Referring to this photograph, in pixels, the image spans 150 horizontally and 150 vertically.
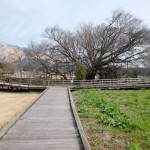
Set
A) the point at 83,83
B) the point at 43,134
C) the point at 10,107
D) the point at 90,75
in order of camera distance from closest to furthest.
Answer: the point at 43,134, the point at 10,107, the point at 83,83, the point at 90,75

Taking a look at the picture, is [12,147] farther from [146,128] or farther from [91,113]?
[91,113]

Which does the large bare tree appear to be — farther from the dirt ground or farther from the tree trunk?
the dirt ground

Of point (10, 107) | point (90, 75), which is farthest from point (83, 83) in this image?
point (10, 107)

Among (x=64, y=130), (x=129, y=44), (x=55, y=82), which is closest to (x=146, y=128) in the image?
(x=64, y=130)

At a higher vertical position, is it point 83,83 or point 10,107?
point 83,83

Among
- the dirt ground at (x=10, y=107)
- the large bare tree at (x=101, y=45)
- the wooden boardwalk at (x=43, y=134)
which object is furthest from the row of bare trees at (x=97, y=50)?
the wooden boardwalk at (x=43, y=134)

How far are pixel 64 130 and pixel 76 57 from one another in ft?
129

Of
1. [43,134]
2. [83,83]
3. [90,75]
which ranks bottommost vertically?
[43,134]

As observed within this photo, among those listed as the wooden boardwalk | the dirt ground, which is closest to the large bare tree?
the dirt ground

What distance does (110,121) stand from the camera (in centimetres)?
1149

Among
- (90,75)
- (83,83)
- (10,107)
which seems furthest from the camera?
(90,75)

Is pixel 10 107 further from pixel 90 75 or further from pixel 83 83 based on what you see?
pixel 90 75

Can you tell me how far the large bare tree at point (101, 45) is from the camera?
155 feet

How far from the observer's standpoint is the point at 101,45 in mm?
47688
